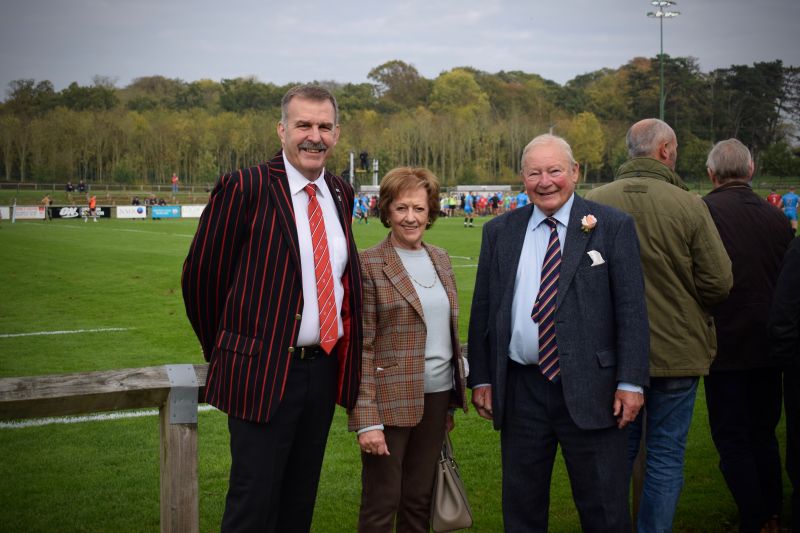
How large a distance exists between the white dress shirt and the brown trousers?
26.6 inches

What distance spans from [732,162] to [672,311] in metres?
1.35

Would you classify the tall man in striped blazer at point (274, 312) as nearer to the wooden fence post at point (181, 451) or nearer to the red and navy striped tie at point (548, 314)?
the wooden fence post at point (181, 451)

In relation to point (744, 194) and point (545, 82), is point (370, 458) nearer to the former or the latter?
point (744, 194)

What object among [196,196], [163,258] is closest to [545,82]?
[196,196]

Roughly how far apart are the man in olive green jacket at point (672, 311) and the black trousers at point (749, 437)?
73cm

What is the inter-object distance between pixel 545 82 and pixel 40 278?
168 meters

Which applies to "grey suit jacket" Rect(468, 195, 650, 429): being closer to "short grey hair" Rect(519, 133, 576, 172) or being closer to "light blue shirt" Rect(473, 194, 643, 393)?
"light blue shirt" Rect(473, 194, 643, 393)

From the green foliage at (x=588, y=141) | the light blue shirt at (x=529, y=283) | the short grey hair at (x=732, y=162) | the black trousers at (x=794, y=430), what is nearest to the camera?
the light blue shirt at (x=529, y=283)

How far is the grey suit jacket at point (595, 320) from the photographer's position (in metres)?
3.28

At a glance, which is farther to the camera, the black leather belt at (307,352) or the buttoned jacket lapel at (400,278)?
the buttoned jacket lapel at (400,278)

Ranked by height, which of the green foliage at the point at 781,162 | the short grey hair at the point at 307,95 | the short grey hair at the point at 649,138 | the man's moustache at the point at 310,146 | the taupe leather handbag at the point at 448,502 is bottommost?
the taupe leather handbag at the point at 448,502

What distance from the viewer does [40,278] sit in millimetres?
17531

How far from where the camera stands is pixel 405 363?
354 centimetres

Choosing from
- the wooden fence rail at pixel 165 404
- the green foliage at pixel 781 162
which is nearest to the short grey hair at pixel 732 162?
the wooden fence rail at pixel 165 404
